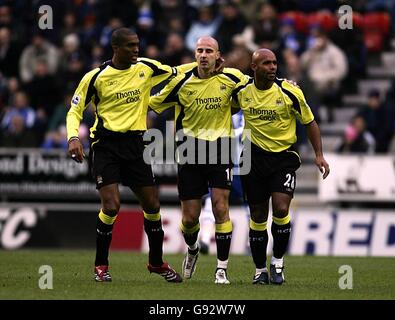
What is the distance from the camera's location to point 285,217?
1239 cm

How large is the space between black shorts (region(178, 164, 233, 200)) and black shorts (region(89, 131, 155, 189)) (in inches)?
15.3

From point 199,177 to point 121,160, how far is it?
34.6 inches

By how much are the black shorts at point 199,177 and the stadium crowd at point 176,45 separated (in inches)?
355

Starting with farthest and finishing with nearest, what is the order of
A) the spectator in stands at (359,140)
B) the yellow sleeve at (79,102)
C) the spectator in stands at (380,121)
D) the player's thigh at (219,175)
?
the spectator in stands at (380,121) → the spectator in stands at (359,140) → the player's thigh at (219,175) → the yellow sleeve at (79,102)

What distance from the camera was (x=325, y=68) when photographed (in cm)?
2288

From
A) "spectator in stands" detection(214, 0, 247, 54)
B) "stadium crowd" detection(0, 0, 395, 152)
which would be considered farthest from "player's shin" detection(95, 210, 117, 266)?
"spectator in stands" detection(214, 0, 247, 54)

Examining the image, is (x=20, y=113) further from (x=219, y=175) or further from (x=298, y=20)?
(x=219, y=175)

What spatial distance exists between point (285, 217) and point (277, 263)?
51 cm

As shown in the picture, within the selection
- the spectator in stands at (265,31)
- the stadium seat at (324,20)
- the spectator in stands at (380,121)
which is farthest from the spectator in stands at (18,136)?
the spectator in stands at (380,121)

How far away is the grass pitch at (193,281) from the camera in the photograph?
431 inches

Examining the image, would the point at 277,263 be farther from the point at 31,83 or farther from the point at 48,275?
the point at 31,83

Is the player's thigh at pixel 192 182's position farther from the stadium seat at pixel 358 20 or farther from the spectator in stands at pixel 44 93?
the spectator in stands at pixel 44 93

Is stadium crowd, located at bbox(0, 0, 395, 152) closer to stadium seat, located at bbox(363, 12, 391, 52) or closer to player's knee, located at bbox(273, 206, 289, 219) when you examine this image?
stadium seat, located at bbox(363, 12, 391, 52)
